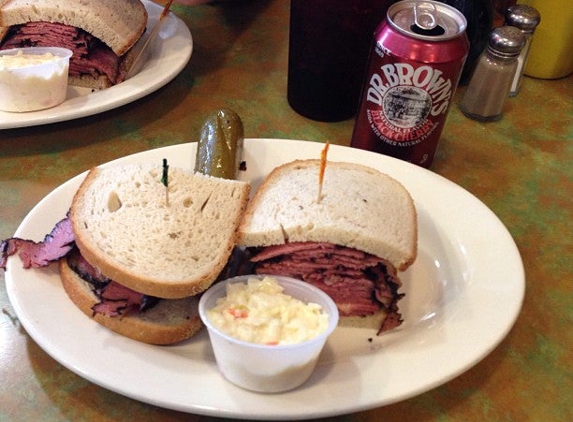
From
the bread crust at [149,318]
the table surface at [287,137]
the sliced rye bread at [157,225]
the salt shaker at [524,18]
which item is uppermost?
the salt shaker at [524,18]

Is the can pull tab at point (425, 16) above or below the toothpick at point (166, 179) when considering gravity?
above

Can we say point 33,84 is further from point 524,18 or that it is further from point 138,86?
point 524,18

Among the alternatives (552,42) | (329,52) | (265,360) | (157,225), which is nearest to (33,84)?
(157,225)

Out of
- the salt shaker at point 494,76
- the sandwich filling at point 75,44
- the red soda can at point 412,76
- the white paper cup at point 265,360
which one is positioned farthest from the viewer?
the sandwich filling at point 75,44

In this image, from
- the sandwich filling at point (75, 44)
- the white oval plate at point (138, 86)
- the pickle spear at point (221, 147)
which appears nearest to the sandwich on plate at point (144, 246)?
the pickle spear at point (221, 147)

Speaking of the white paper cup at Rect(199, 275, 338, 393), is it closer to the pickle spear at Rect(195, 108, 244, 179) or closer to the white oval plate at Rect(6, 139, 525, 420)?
the white oval plate at Rect(6, 139, 525, 420)

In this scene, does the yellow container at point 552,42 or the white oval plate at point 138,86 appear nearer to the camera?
the white oval plate at point 138,86

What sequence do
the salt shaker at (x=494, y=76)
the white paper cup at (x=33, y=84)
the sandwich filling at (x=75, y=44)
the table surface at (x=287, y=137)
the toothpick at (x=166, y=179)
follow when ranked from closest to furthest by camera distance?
1. the table surface at (x=287, y=137)
2. the toothpick at (x=166, y=179)
3. the white paper cup at (x=33, y=84)
4. the salt shaker at (x=494, y=76)
5. the sandwich filling at (x=75, y=44)

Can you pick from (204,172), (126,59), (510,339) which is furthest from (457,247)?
(126,59)

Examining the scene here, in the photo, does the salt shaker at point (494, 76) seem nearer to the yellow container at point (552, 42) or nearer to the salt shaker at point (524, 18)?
the salt shaker at point (524, 18)
